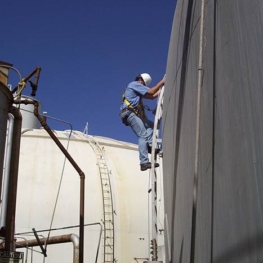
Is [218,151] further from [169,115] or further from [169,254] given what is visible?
[169,254]

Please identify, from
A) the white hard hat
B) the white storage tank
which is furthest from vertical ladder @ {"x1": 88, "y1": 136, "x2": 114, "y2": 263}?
the white hard hat

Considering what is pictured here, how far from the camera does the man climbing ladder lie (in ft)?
21.5

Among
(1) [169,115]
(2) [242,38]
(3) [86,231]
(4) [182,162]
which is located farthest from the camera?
(3) [86,231]

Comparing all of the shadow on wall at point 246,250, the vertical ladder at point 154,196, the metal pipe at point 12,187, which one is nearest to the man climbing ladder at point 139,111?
the vertical ladder at point 154,196

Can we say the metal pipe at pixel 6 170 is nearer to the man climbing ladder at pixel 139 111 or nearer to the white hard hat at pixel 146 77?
the man climbing ladder at pixel 139 111

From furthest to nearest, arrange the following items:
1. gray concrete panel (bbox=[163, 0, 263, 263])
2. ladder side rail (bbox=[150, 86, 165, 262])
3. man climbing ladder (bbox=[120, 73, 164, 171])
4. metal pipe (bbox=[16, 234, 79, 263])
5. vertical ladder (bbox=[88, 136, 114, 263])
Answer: vertical ladder (bbox=[88, 136, 114, 263])
metal pipe (bbox=[16, 234, 79, 263])
man climbing ladder (bbox=[120, 73, 164, 171])
ladder side rail (bbox=[150, 86, 165, 262])
gray concrete panel (bbox=[163, 0, 263, 263])

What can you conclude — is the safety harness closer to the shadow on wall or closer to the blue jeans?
the blue jeans

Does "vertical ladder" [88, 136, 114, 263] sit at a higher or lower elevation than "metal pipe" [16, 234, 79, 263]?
higher

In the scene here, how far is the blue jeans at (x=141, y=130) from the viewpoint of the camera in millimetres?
6461

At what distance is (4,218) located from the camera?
4609 mm

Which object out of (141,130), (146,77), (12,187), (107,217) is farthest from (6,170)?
(107,217)

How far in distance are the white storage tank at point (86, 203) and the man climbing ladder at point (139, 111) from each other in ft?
10.8

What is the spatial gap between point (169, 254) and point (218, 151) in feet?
9.30

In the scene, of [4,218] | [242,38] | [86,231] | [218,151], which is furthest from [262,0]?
[86,231]
